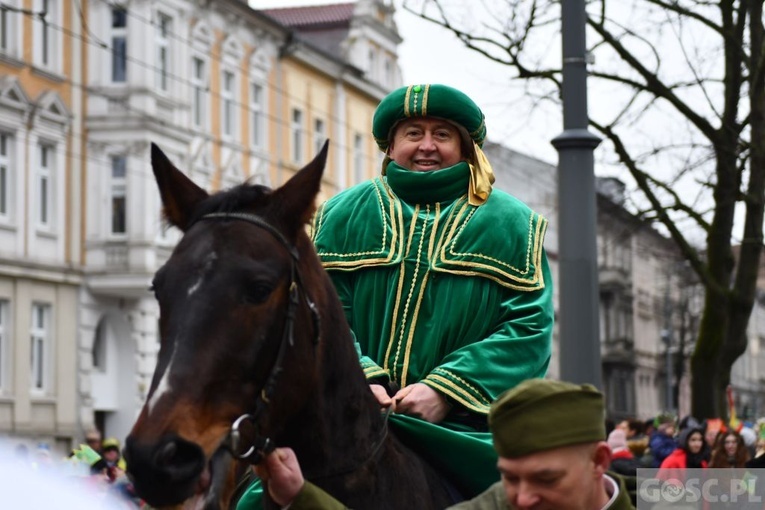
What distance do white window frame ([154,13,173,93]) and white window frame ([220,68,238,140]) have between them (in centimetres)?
368

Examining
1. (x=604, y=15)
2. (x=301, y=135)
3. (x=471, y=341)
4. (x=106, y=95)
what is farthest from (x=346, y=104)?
(x=471, y=341)

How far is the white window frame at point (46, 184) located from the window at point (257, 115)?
33.2 ft

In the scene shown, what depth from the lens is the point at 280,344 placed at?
3.57 metres

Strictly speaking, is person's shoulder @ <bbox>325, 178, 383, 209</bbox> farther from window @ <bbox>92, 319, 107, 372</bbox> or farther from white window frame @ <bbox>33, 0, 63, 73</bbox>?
window @ <bbox>92, 319, 107, 372</bbox>

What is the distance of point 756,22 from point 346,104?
32.5 m

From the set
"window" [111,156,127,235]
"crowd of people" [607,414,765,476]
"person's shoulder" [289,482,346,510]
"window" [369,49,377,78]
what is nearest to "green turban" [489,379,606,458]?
"person's shoulder" [289,482,346,510]

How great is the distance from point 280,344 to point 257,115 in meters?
40.0

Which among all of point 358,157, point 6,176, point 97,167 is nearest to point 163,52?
point 97,167

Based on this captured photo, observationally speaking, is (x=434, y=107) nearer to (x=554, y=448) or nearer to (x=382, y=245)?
(x=382, y=245)

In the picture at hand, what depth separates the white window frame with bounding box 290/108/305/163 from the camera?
149 feet

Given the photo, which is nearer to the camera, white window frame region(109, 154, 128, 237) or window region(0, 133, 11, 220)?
window region(0, 133, 11, 220)

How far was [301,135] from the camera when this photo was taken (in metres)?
45.9

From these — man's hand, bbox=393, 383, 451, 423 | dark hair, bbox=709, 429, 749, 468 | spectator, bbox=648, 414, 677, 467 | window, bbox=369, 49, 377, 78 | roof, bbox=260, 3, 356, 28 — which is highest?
roof, bbox=260, 3, 356, 28

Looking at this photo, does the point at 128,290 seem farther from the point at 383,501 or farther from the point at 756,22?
the point at 383,501
